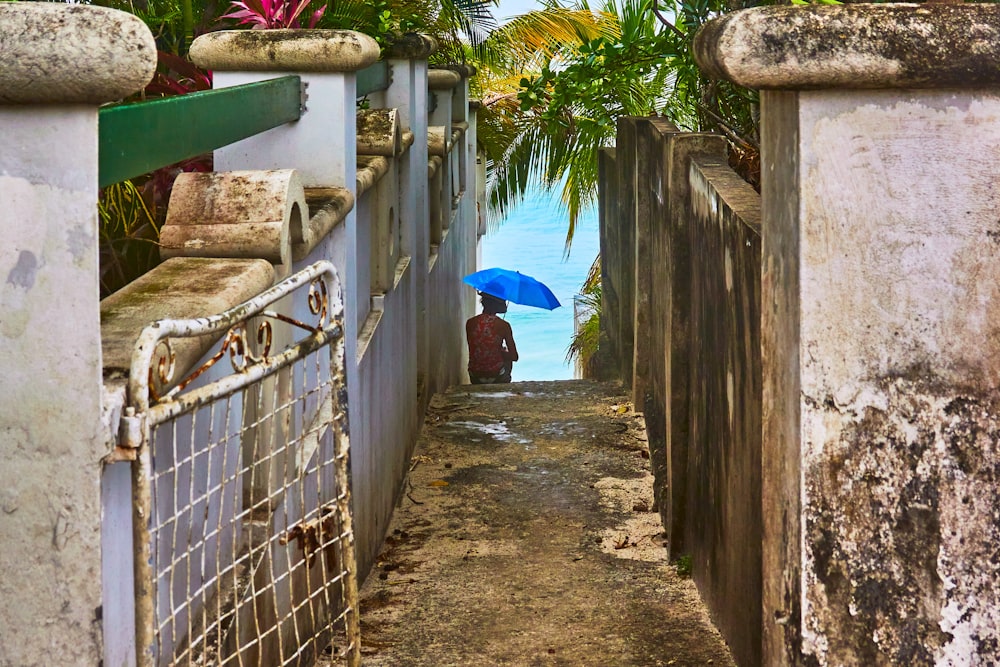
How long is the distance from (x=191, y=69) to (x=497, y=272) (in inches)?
333

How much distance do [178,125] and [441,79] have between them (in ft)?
28.1

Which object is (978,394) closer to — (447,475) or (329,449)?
(329,449)

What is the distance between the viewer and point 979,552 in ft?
10.3

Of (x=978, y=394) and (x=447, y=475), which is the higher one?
(x=978, y=394)

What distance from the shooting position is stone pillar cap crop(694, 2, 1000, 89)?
2.89 m

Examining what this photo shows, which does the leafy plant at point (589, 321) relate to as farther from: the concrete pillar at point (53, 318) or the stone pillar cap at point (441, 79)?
the concrete pillar at point (53, 318)

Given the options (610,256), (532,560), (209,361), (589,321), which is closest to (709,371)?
(532,560)

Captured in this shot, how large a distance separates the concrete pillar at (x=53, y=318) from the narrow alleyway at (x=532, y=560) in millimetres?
2724

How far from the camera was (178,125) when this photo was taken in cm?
Result: 327

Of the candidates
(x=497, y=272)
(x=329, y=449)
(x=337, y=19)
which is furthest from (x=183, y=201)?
(x=497, y=272)

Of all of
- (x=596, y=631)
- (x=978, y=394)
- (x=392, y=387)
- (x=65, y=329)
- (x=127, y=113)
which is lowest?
(x=596, y=631)

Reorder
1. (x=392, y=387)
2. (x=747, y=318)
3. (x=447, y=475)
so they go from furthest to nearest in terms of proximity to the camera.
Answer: (x=447, y=475) → (x=392, y=387) → (x=747, y=318)

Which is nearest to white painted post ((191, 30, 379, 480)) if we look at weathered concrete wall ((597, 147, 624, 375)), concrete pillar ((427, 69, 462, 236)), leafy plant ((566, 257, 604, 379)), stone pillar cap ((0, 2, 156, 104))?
stone pillar cap ((0, 2, 156, 104))

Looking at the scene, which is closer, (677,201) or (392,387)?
(677,201)
